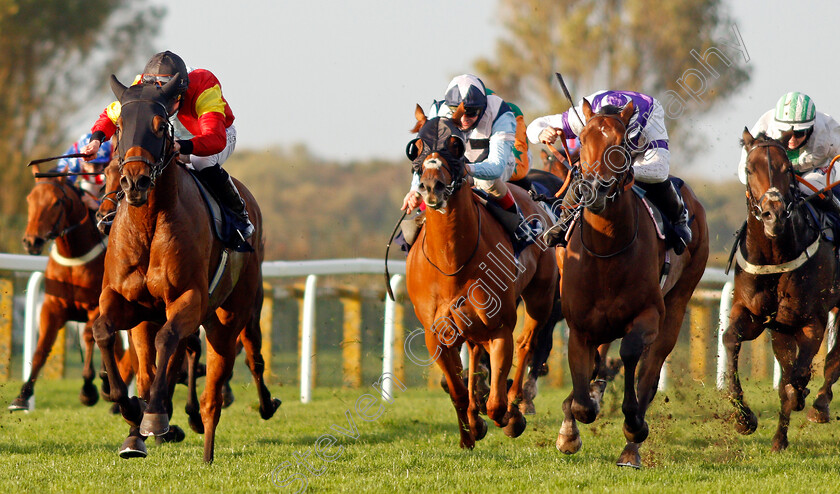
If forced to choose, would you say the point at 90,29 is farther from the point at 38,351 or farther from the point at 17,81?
the point at 38,351

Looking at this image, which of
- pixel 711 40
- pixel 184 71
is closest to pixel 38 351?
pixel 184 71

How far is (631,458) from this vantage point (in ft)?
18.2

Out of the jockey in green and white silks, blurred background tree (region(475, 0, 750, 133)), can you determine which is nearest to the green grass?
the jockey in green and white silks

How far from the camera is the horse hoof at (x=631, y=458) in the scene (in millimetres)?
5539

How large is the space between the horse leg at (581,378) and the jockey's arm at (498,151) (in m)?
0.99

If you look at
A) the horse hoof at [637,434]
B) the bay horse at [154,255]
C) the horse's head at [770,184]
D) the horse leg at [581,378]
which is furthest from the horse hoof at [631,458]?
the bay horse at [154,255]

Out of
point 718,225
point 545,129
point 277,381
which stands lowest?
point 277,381

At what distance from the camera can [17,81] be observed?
69.5ft

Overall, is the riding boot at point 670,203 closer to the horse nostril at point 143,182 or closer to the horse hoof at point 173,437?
the horse nostril at point 143,182

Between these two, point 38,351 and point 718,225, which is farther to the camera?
A: point 718,225

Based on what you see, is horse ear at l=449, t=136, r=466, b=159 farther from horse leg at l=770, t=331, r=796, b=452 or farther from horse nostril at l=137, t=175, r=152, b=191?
horse leg at l=770, t=331, r=796, b=452

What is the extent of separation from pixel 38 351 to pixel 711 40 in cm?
1586

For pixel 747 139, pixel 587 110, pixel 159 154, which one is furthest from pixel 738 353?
pixel 159 154

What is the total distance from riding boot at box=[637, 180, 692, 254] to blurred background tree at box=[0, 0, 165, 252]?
55.2ft
